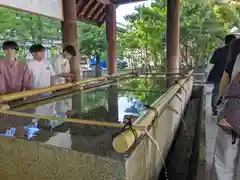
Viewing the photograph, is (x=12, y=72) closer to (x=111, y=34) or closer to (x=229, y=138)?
(x=229, y=138)

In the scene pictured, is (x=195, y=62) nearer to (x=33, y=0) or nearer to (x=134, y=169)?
(x=33, y=0)

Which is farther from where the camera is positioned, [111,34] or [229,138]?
[111,34]

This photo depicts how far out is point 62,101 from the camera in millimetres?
2576

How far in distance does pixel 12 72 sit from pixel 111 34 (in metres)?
5.47

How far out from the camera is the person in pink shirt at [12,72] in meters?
2.54

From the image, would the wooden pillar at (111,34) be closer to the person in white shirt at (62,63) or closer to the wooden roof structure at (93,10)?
the wooden roof structure at (93,10)

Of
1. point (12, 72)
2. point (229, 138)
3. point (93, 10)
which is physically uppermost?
point (93, 10)

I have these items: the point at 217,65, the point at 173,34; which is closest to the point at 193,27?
the point at 173,34

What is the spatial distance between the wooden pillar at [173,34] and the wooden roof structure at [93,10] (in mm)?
1865

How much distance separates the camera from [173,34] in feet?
21.0

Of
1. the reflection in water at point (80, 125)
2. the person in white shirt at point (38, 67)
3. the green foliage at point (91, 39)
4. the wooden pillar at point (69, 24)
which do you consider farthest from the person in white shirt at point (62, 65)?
the green foliage at point (91, 39)

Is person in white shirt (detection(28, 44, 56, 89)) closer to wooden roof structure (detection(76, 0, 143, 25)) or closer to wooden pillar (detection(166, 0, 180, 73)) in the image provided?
wooden pillar (detection(166, 0, 180, 73))

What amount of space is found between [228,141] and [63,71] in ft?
9.68

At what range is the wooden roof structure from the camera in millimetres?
7094
